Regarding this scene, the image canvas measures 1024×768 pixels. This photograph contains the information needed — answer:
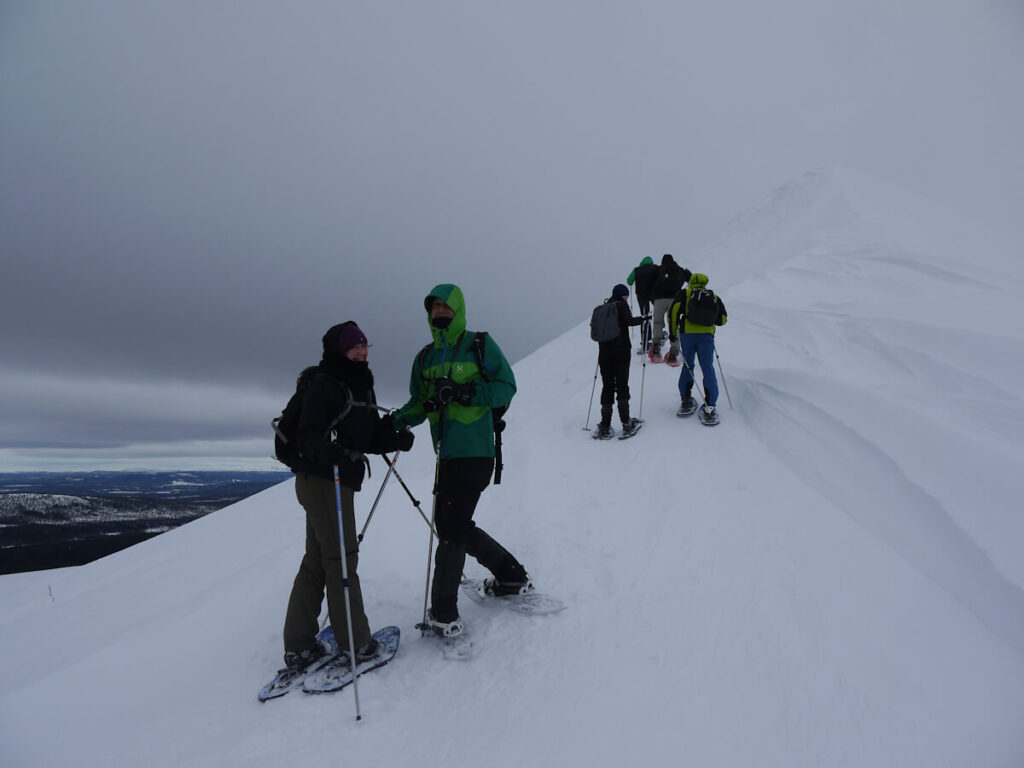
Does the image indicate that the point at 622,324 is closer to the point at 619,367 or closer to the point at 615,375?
the point at 619,367

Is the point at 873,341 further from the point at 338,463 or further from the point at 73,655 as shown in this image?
the point at 73,655

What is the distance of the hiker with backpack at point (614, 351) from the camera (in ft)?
26.9

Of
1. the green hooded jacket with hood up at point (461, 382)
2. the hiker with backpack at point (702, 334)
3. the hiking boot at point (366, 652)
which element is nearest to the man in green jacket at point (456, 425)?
the green hooded jacket with hood up at point (461, 382)

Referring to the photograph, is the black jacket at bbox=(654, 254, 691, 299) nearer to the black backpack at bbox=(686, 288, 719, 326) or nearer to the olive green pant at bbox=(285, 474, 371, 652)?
the black backpack at bbox=(686, 288, 719, 326)

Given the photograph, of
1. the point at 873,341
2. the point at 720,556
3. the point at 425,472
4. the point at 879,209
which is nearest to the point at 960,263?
the point at 873,341

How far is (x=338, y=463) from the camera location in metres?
3.78

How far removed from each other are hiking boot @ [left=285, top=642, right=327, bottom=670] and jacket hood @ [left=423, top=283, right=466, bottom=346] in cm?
288

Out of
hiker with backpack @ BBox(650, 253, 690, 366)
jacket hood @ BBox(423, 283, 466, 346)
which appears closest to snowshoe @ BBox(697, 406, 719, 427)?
hiker with backpack @ BBox(650, 253, 690, 366)

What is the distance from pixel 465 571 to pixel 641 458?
3589 mm

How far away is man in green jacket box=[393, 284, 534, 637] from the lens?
4156 millimetres

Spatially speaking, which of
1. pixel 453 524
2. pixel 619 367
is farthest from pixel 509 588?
pixel 619 367

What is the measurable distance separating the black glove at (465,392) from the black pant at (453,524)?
0.54 metres

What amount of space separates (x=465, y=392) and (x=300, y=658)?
8.56ft

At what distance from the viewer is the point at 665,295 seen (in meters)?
12.2
